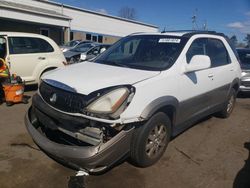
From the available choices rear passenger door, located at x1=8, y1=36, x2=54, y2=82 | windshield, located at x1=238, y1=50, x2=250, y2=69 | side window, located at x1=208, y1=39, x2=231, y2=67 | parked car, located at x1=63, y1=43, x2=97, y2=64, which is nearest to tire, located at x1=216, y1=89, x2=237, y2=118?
side window, located at x1=208, y1=39, x2=231, y2=67

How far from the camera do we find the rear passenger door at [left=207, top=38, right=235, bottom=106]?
204 inches

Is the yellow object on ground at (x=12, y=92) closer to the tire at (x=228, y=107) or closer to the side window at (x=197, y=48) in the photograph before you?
the side window at (x=197, y=48)

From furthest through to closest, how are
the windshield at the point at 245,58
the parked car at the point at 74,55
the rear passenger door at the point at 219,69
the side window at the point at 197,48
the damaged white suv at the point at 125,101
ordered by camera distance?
the parked car at the point at 74,55 → the windshield at the point at 245,58 → the rear passenger door at the point at 219,69 → the side window at the point at 197,48 → the damaged white suv at the point at 125,101

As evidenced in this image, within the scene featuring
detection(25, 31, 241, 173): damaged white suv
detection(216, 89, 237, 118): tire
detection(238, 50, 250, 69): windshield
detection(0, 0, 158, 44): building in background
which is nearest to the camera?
detection(25, 31, 241, 173): damaged white suv

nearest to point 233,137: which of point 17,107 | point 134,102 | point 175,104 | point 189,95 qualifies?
point 189,95

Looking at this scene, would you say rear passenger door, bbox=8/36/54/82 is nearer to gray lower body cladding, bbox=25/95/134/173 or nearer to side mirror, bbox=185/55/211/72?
gray lower body cladding, bbox=25/95/134/173

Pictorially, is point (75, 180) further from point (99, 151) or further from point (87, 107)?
point (87, 107)

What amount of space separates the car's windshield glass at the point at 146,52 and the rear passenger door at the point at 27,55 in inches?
146

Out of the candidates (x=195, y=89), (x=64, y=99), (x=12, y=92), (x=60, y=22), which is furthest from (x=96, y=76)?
(x=60, y=22)

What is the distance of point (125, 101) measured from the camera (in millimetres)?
3199

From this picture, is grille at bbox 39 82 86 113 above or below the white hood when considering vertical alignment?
below

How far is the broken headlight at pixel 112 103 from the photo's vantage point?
10.2 ft

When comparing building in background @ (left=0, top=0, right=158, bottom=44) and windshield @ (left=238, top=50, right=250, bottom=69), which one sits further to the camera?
building in background @ (left=0, top=0, right=158, bottom=44)

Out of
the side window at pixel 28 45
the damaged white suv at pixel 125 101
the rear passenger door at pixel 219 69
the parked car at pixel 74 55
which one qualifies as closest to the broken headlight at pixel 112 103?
the damaged white suv at pixel 125 101
